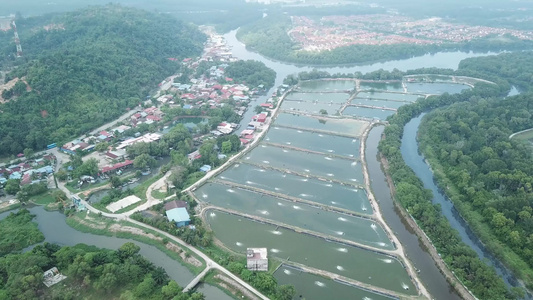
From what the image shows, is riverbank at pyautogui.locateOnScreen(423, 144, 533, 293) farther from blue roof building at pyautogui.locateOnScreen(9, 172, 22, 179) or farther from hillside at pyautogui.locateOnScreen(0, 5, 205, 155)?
hillside at pyautogui.locateOnScreen(0, 5, 205, 155)

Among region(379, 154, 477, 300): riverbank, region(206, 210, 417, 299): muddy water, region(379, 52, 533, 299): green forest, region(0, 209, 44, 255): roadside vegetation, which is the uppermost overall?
region(379, 52, 533, 299): green forest

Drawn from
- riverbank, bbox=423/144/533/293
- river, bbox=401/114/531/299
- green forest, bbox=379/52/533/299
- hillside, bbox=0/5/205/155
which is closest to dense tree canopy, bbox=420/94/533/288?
green forest, bbox=379/52/533/299

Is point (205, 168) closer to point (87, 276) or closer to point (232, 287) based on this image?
point (232, 287)

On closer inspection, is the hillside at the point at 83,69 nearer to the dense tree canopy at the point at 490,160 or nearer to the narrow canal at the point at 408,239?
the narrow canal at the point at 408,239

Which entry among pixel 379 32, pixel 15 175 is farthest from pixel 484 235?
pixel 379 32

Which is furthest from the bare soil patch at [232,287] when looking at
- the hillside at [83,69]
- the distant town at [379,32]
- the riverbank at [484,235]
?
the distant town at [379,32]

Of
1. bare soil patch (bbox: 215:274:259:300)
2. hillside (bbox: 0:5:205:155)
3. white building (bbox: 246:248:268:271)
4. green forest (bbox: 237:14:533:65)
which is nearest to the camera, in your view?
bare soil patch (bbox: 215:274:259:300)

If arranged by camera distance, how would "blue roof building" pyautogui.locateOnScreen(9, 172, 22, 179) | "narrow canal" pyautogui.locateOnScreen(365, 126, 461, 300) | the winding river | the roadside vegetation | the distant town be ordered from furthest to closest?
the distant town → "blue roof building" pyautogui.locateOnScreen(9, 172, 22, 179) → the roadside vegetation → the winding river → "narrow canal" pyautogui.locateOnScreen(365, 126, 461, 300)
